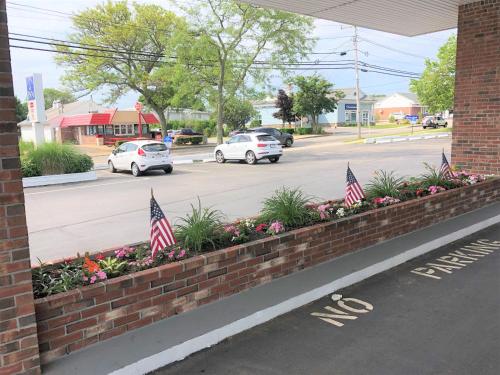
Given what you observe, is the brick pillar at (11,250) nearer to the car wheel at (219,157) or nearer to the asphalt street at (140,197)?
the asphalt street at (140,197)

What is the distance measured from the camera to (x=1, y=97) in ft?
9.74

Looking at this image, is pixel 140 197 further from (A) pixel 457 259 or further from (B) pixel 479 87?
(A) pixel 457 259

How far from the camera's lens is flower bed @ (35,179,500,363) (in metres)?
3.36

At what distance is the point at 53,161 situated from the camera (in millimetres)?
18656

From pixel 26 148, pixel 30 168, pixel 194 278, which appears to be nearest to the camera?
pixel 194 278

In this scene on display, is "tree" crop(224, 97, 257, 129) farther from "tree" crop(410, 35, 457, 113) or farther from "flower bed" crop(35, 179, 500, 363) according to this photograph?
"flower bed" crop(35, 179, 500, 363)

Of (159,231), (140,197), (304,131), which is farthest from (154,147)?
(304,131)

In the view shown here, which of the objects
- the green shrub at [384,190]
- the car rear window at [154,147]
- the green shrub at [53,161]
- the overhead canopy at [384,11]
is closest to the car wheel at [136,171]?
the car rear window at [154,147]

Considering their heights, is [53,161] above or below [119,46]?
below

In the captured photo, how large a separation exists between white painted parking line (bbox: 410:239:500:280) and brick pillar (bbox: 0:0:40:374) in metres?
4.24

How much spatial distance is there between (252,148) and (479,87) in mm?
13813

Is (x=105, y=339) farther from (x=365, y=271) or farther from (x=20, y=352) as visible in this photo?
(x=365, y=271)

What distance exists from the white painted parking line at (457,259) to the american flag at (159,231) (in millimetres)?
2995

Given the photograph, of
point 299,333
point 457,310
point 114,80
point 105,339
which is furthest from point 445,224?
point 114,80
